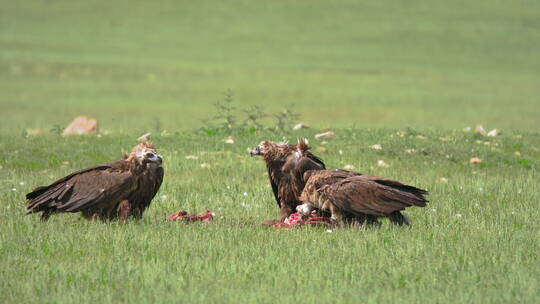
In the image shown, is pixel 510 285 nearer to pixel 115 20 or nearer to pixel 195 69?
pixel 195 69

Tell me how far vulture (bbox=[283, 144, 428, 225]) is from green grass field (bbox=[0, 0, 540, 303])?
0.32 m

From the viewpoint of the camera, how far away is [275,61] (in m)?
54.1

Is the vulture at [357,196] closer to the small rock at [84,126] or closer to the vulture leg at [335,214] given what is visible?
the vulture leg at [335,214]

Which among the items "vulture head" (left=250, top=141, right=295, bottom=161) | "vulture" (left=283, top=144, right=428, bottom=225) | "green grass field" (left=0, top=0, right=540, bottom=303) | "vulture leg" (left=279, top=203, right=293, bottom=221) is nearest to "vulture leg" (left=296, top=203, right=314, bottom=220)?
"vulture" (left=283, top=144, right=428, bottom=225)

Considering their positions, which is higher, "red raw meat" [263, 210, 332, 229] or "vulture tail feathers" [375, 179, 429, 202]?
"vulture tail feathers" [375, 179, 429, 202]

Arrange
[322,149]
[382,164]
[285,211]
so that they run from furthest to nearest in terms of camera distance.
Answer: [322,149] → [382,164] → [285,211]

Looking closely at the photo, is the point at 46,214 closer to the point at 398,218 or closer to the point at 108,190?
the point at 108,190

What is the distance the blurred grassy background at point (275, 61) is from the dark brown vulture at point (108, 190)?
1472cm

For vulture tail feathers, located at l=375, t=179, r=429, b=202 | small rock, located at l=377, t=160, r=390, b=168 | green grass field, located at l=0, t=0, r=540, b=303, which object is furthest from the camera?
small rock, located at l=377, t=160, r=390, b=168

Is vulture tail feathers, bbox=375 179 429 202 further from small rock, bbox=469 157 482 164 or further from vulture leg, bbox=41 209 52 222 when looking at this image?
small rock, bbox=469 157 482 164

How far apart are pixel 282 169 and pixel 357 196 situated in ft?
4.44

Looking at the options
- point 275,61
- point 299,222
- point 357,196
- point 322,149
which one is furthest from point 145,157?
point 275,61

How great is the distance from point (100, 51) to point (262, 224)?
47.6m

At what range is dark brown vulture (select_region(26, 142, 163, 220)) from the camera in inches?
394
